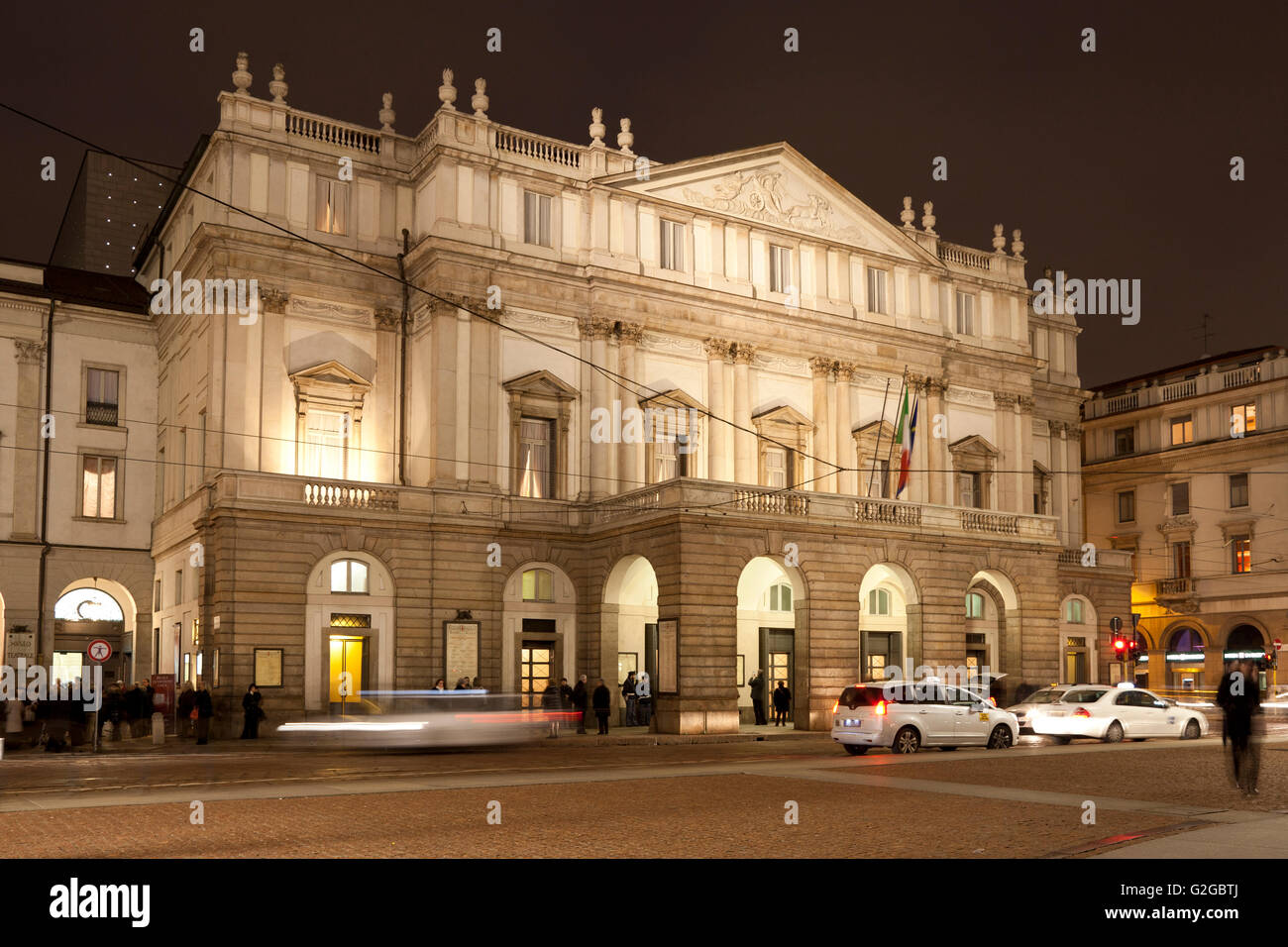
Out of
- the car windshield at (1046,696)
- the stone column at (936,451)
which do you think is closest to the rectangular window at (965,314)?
the stone column at (936,451)

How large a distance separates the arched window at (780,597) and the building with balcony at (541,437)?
14 centimetres

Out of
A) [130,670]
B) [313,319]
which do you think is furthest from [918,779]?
[130,670]

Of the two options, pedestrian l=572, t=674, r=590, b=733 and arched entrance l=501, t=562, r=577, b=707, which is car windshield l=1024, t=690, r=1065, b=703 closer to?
pedestrian l=572, t=674, r=590, b=733

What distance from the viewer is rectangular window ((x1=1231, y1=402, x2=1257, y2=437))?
6028cm

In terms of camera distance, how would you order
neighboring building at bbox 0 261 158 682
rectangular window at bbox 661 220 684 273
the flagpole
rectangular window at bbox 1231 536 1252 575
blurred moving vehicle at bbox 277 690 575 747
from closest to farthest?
blurred moving vehicle at bbox 277 690 575 747, neighboring building at bbox 0 261 158 682, rectangular window at bbox 661 220 684 273, the flagpole, rectangular window at bbox 1231 536 1252 575

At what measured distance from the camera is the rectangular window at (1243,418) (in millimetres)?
60281

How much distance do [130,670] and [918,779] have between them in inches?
1306

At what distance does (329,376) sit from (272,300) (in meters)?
2.76

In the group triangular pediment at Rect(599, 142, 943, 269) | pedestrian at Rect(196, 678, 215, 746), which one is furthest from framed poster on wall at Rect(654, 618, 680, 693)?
triangular pediment at Rect(599, 142, 943, 269)

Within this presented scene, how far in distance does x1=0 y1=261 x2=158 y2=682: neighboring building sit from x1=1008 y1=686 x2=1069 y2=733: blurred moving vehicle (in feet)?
94.9

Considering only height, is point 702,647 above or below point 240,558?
below
